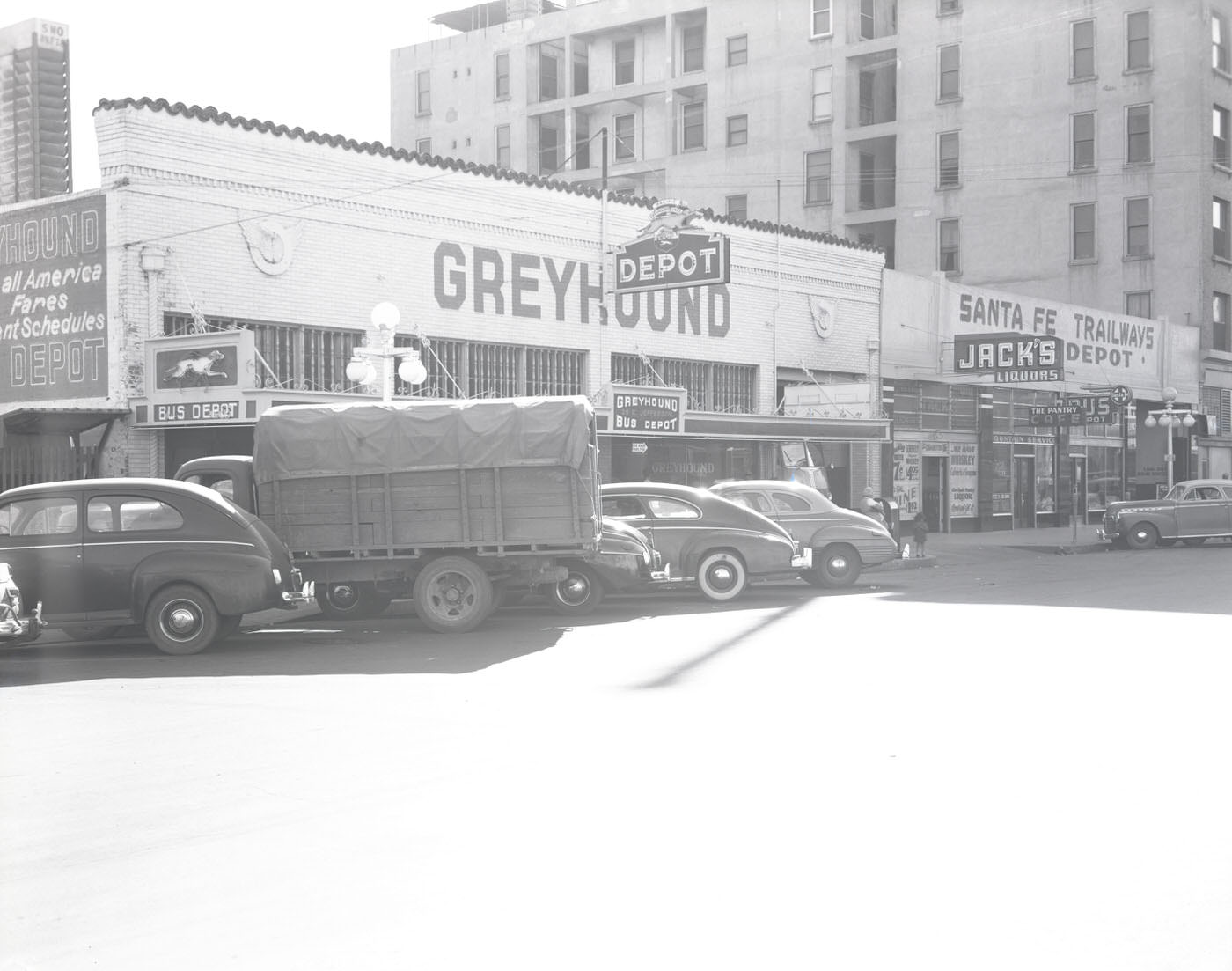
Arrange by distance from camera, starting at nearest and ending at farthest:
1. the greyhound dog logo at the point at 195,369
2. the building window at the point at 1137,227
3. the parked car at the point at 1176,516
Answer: the greyhound dog logo at the point at 195,369 < the parked car at the point at 1176,516 < the building window at the point at 1137,227

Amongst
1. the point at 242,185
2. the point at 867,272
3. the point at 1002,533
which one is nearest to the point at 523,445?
the point at 242,185

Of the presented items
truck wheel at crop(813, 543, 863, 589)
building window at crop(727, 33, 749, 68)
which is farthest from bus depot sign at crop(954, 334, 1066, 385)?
building window at crop(727, 33, 749, 68)

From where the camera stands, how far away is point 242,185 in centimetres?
2011

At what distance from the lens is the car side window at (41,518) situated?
12.6 meters

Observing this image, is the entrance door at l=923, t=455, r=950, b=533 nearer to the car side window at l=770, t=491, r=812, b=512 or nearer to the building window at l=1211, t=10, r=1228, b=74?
the car side window at l=770, t=491, r=812, b=512

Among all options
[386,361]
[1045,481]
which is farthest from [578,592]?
[1045,481]

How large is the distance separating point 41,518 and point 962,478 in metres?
27.0

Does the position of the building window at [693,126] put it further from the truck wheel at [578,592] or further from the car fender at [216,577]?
the car fender at [216,577]

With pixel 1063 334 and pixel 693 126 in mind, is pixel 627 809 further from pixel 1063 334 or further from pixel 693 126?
pixel 693 126

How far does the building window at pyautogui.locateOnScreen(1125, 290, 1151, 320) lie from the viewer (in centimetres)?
4569

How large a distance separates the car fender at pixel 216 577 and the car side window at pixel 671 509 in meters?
6.33

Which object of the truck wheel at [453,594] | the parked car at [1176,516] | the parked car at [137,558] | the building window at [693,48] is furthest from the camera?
the building window at [693,48]

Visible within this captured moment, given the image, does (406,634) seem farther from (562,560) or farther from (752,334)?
(752,334)

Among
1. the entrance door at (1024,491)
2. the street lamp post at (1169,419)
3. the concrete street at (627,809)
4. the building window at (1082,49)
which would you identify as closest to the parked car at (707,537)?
the concrete street at (627,809)
